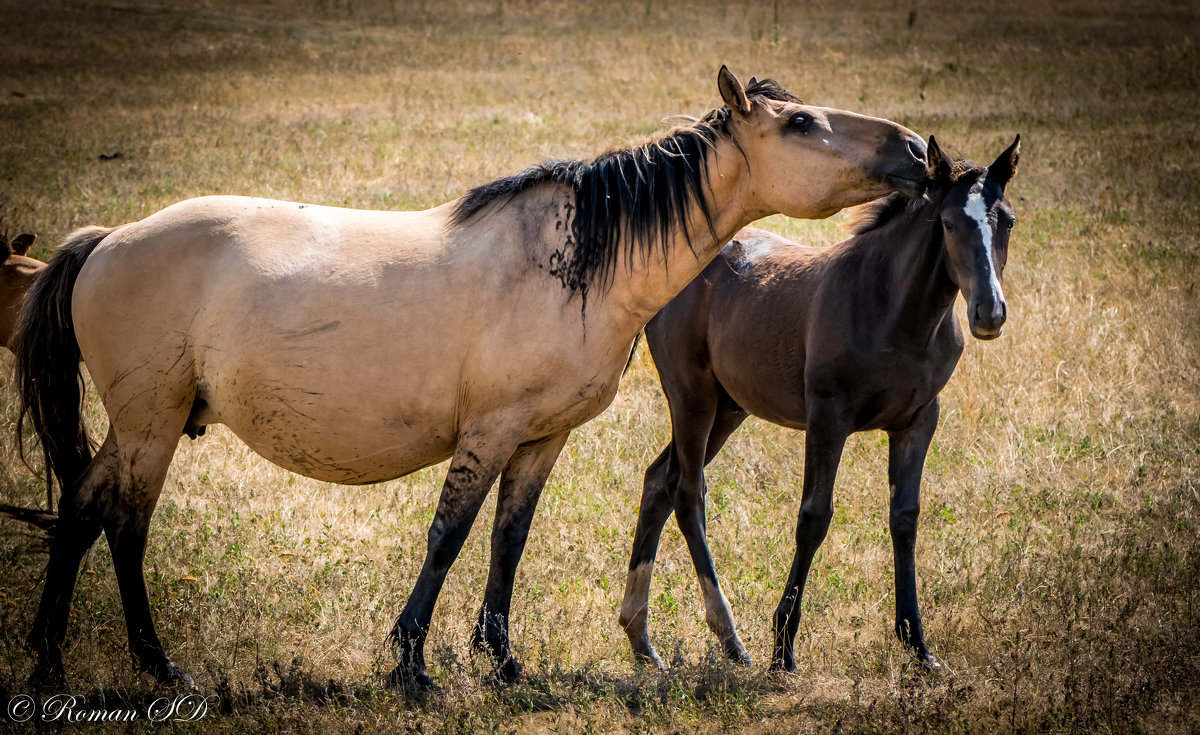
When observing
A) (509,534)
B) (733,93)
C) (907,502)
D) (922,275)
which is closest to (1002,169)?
(922,275)

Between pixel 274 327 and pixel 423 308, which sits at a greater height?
pixel 423 308

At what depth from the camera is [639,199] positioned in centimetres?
441

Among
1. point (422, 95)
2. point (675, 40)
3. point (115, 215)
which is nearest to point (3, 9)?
point (422, 95)

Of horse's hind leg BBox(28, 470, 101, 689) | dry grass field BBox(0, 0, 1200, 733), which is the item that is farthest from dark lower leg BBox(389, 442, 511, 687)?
horse's hind leg BBox(28, 470, 101, 689)

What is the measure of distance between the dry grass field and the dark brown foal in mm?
319

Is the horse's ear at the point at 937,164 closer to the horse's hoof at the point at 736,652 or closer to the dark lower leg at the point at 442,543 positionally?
the dark lower leg at the point at 442,543

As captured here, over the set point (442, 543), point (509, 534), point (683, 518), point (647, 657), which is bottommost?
point (647, 657)

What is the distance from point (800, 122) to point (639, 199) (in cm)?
76

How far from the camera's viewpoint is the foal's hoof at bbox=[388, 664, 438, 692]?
4.38 meters

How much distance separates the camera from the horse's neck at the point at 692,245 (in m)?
4.32

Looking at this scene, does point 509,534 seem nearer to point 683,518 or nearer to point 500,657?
point 500,657

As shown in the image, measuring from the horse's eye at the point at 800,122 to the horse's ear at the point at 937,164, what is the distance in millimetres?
708

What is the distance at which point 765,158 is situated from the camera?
4227 millimetres

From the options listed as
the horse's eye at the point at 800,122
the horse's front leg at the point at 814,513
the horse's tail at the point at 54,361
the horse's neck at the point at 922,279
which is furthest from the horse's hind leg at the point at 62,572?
the horse's neck at the point at 922,279
